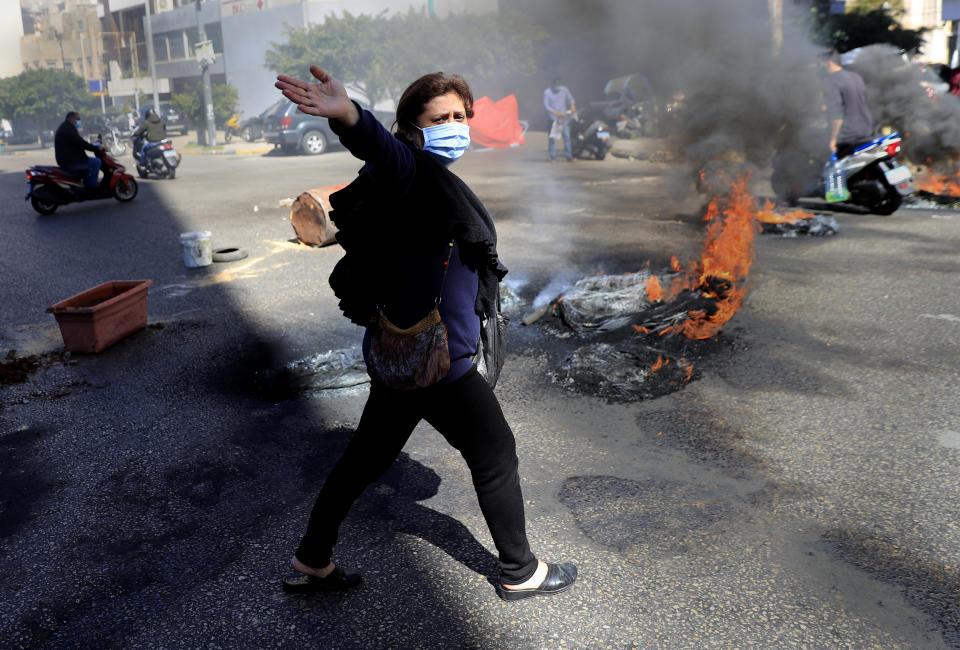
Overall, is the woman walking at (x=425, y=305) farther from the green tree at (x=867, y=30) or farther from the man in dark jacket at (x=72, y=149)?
the green tree at (x=867, y=30)

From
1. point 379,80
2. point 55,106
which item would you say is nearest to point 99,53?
point 55,106

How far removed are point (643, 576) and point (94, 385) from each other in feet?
12.6

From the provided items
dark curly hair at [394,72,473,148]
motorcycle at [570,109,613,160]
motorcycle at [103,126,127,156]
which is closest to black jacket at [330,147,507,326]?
dark curly hair at [394,72,473,148]

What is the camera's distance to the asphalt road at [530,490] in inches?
102

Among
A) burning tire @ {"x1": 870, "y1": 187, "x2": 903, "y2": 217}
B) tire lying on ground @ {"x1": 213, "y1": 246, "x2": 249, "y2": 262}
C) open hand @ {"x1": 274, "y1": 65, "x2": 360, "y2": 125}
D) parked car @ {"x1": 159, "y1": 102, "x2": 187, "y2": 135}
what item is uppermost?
parked car @ {"x1": 159, "y1": 102, "x2": 187, "y2": 135}

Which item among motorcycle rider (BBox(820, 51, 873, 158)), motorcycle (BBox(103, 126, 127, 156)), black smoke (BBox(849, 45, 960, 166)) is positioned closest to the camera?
motorcycle rider (BBox(820, 51, 873, 158))

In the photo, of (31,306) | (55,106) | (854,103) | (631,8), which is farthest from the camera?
(55,106)

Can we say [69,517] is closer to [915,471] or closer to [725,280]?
[915,471]

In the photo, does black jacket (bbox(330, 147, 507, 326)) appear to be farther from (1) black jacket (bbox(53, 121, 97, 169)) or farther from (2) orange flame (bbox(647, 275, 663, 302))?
(1) black jacket (bbox(53, 121, 97, 169))

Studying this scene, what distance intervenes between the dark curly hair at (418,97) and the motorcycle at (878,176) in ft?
27.3

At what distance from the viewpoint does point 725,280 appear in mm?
5688

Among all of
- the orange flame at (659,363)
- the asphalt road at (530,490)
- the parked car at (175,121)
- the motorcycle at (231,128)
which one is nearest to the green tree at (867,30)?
the asphalt road at (530,490)

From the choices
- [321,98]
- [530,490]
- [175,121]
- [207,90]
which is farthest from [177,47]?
[321,98]

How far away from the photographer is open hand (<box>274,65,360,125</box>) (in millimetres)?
1894
